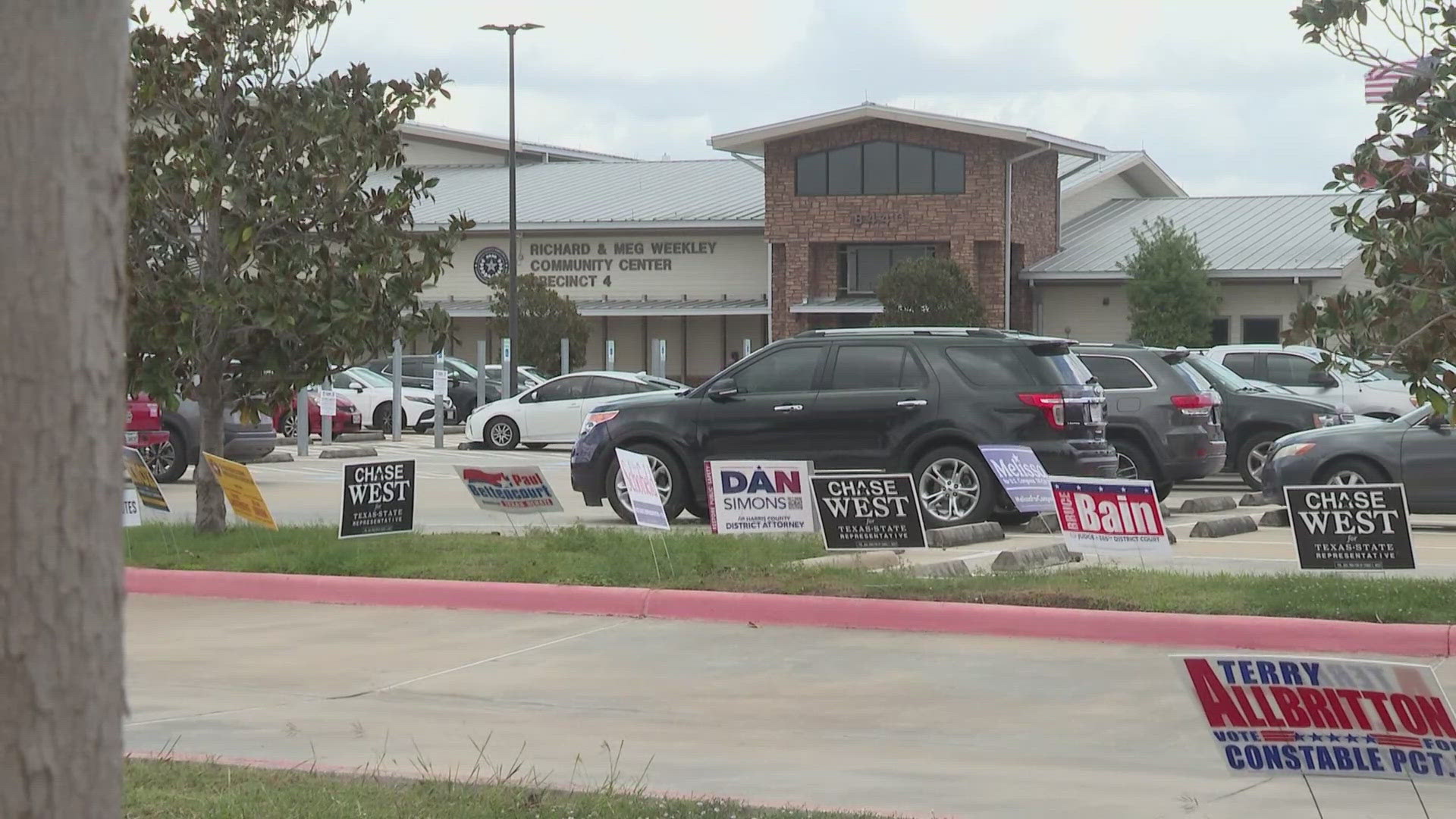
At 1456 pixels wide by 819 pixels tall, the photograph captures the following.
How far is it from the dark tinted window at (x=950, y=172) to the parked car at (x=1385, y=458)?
32.6 metres

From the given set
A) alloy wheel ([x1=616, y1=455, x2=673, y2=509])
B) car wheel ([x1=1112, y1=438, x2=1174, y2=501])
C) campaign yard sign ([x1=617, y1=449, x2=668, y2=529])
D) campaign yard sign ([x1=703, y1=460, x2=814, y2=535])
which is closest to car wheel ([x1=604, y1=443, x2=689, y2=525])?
alloy wheel ([x1=616, y1=455, x2=673, y2=509])

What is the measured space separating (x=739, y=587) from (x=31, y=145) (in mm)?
9232

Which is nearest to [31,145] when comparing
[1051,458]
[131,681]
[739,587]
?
[131,681]

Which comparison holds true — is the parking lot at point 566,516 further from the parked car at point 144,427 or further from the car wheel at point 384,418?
the car wheel at point 384,418

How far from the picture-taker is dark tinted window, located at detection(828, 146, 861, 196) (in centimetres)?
5109

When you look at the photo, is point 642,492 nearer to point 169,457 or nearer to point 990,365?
point 990,365

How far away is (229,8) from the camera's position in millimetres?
13633

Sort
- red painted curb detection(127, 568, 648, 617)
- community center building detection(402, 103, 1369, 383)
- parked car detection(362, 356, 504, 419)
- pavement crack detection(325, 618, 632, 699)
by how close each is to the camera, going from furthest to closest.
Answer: community center building detection(402, 103, 1369, 383), parked car detection(362, 356, 504, 419), red painted curb detection(127, 568, 648, 617), pavement crack detection(325, 618, 632, 699)

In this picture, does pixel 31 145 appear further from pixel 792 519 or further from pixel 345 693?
pixel 792 519

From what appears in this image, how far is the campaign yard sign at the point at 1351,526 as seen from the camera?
36.9 ft

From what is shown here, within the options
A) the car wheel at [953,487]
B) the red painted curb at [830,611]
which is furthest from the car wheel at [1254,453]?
the red painted curb at [830,611]

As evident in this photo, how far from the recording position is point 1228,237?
50625 mm

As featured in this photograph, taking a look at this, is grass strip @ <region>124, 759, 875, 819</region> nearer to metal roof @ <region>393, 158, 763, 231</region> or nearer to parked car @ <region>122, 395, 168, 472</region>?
parked car @ <region>122, 395, 168, 472</region>

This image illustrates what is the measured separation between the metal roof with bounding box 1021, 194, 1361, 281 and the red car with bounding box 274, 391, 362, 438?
20460 millimetres
